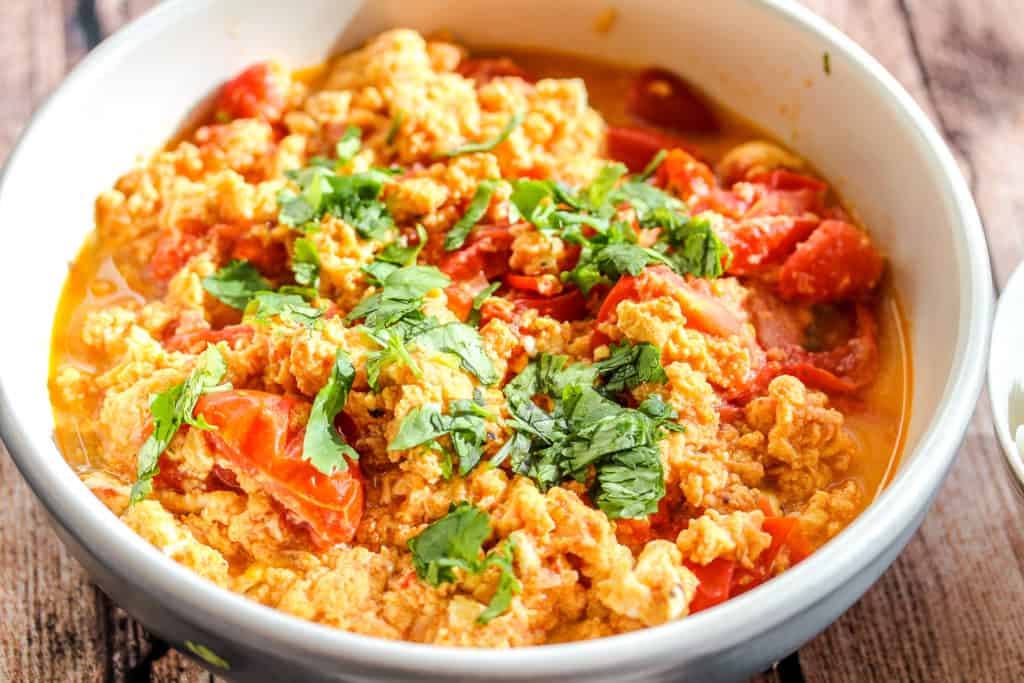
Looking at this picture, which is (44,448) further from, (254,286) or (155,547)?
(254,286)

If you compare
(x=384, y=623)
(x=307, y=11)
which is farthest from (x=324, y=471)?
(x=307, y=11)

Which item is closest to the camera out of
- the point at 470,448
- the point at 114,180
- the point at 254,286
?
the point at 470,448

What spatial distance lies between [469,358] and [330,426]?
1.35 feet

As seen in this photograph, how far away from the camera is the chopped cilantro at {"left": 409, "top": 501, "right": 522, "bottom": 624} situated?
2.83m

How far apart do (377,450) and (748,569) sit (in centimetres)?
98

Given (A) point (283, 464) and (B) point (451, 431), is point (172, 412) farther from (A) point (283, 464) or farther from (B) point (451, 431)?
(B) point (451, 431)

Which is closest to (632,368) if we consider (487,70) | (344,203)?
(344,203)

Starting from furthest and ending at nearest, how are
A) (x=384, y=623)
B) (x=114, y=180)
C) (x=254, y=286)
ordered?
(x=114, y=180)
(x=254, y=286)
(x=384, y=623)

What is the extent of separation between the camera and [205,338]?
3.54 meters

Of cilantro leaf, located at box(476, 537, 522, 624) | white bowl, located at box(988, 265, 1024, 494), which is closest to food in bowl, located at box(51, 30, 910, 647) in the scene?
cilantro leaf, located at box(476, 537, 522, 624)

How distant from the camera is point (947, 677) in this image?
339 cm

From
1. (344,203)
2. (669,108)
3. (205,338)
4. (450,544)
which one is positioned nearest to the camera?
(450,544)

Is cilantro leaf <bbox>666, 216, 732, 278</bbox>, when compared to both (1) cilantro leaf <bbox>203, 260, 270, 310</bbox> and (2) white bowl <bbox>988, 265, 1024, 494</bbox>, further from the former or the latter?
(1) cilantro leaf <bbox>203, 260, 270, 310</bbox>

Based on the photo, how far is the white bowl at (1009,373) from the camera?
10.4 ft
